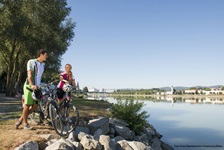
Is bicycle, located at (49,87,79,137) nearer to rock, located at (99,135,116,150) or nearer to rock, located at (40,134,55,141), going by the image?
rock, located at (40,134,55,141)

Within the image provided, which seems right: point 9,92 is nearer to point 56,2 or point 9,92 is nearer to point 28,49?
point 28,49

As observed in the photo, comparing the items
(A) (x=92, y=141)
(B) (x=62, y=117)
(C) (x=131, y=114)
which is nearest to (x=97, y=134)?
(B) (x=62, y=117)

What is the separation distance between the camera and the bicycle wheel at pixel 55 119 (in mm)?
7686

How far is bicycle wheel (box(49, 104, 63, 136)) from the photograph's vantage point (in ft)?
25.2

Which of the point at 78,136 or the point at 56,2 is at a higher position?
the point at 56,2

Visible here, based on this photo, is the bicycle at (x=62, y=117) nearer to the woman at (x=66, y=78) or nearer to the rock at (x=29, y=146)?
the woman at (x=66, y=78)

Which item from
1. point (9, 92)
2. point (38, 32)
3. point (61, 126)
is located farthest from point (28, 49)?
point (61, 126)

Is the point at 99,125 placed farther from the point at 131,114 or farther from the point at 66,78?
the point at 131,114

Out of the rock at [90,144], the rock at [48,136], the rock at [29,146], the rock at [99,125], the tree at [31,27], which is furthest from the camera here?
the tree at [31,27]

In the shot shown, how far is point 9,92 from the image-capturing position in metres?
31.5

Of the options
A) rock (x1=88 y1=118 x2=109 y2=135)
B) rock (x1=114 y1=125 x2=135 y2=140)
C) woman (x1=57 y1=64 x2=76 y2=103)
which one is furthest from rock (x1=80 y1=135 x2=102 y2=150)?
rock (x1=114 y1=125 x2=135 y2=140)

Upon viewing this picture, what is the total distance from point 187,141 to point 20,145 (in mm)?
20318

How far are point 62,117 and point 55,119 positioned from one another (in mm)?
561

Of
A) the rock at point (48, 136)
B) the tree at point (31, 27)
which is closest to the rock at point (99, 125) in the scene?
the rock at point (48, 136)
